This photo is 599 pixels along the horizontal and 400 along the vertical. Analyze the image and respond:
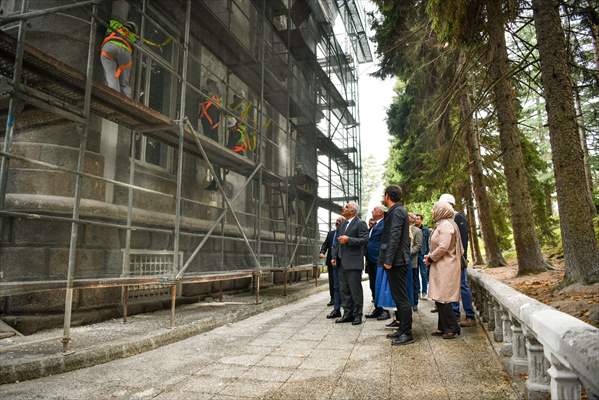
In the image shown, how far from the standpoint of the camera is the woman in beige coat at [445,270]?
451 centimetres

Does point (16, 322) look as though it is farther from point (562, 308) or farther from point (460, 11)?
point (460, 11)

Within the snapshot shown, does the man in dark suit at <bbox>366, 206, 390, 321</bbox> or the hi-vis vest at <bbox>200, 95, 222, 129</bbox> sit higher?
the hi-vis vest at <bbox>200, 95, 222, 129</bbox>

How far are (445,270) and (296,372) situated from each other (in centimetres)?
220

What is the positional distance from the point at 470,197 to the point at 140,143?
14.3 m

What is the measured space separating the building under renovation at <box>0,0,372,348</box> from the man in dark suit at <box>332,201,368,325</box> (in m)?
1.97

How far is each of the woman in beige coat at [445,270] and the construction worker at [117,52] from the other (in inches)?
197

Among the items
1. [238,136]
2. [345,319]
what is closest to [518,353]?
[345,319]

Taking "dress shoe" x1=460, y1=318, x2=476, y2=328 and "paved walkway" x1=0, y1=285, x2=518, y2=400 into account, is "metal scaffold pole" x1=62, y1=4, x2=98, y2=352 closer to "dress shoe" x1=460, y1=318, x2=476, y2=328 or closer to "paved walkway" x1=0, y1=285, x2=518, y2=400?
"paved walkway" x1=0, y1=285, x2=518, y2=400

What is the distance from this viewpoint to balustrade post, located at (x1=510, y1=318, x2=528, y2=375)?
301cm

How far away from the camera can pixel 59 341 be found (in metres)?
4.31

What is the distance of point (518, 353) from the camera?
10.1ft

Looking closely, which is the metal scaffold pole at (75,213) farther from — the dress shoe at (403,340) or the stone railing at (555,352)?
the stone railing at (555,352)

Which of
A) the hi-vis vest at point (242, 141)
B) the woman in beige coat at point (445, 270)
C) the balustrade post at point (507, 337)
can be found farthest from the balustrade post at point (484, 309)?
the hi-vis vest at point (242, 141)

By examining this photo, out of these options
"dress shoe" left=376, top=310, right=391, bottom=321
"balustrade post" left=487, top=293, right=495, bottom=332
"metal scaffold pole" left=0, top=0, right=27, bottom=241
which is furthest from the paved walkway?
"metal scaffold pole" left=0, top=0, right=27, bottom=241
